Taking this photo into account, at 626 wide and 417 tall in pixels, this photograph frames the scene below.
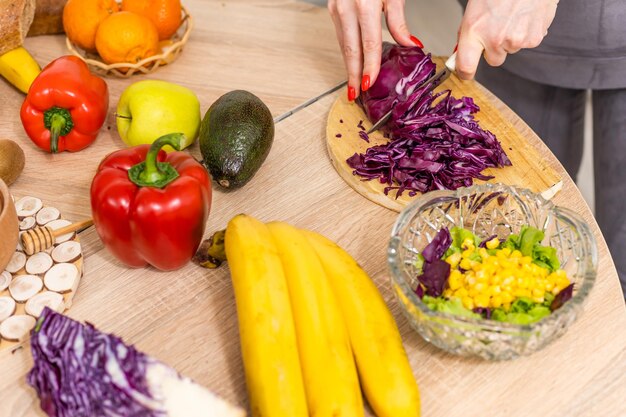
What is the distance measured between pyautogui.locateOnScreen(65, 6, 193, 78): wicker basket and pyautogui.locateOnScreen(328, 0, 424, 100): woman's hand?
423 millimetres

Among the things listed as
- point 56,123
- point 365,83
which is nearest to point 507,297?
point 365,83

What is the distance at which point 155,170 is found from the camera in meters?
1.38

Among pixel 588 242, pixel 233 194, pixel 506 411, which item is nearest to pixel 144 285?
pixel 233 194

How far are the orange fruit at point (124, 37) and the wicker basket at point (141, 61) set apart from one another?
18 millimetres

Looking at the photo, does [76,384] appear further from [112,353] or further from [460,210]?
[460,210]

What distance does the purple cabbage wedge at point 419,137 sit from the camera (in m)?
1.63

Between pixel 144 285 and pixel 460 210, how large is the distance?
A: 2.02ft

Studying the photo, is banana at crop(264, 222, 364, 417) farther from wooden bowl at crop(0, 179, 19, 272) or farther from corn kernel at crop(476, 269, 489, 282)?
wooden bowl at crop(0, 179, 19, 272)

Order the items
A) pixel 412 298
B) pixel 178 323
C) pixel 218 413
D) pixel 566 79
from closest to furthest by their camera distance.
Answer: pixel 218 413, pixel 412 298, pixel 178 323, pixel 566 79

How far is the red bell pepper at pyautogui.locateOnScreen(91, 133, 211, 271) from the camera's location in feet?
4.43

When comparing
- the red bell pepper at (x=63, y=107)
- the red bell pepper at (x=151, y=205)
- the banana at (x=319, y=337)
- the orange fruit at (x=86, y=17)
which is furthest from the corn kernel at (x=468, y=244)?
the orange fruit at (x=86, y=17)

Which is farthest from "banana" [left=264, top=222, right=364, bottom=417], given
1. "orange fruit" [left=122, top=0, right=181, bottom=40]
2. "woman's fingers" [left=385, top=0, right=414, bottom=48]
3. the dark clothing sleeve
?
the dark clothing sleeve

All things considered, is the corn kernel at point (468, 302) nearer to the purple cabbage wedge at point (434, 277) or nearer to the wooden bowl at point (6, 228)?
the purple cabbage wedge at point (434, 277)

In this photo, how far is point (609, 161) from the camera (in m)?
2.17
